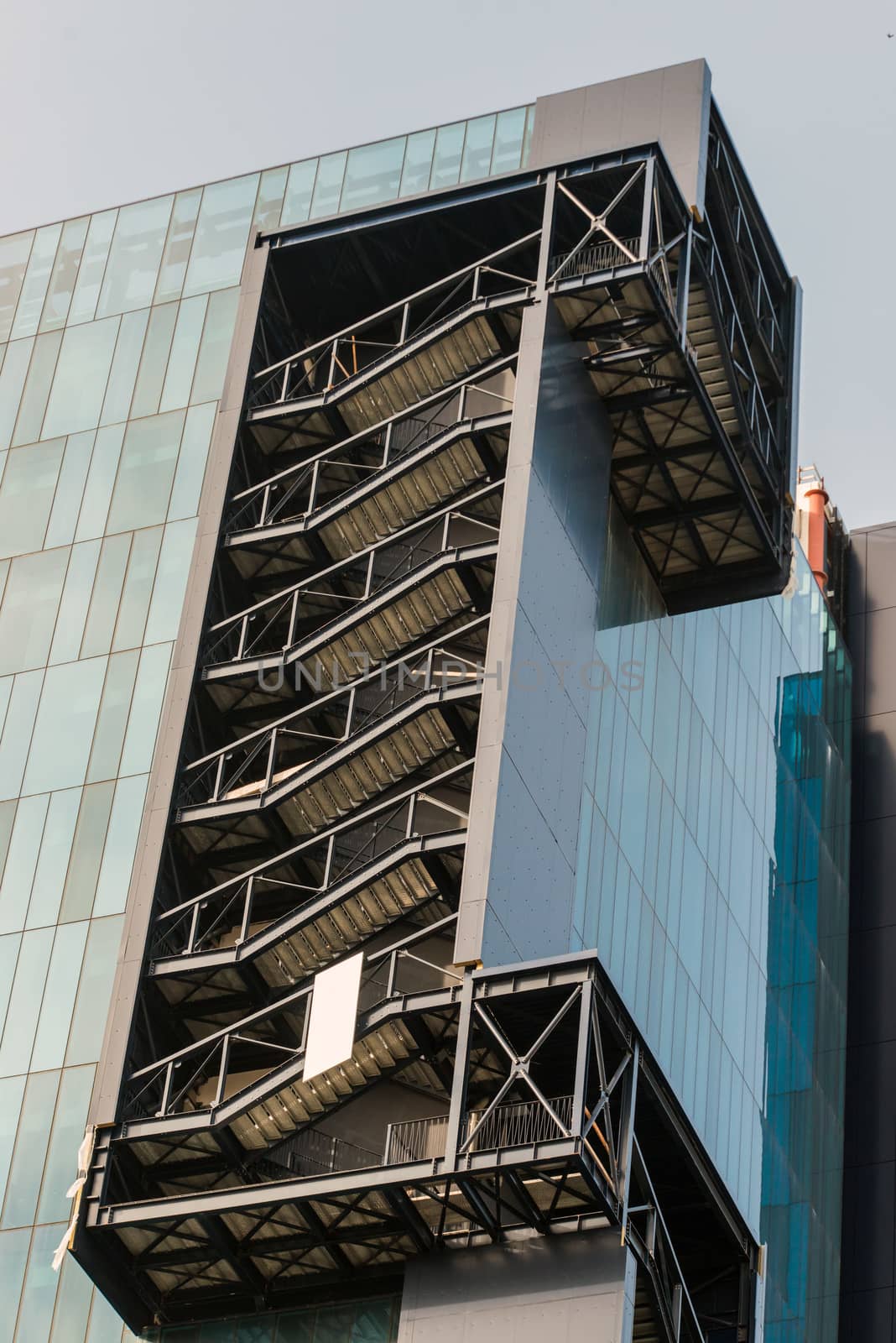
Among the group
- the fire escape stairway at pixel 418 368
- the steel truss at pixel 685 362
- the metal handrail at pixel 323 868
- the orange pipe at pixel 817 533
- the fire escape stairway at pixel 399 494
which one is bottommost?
the metal handrail at pixel 323 868

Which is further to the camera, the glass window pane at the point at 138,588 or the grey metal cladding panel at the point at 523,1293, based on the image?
the glass window pane at the point at 138,588

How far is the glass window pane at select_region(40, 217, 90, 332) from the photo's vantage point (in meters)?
64.6

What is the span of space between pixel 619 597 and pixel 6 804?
17150mm

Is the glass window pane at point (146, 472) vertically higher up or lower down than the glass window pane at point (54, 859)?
higher up

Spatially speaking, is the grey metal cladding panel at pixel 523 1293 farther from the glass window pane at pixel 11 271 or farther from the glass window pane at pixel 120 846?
the glass window pane at pixel 11 271

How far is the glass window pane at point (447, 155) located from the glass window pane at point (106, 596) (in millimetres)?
13350

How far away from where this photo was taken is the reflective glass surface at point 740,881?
188 feet

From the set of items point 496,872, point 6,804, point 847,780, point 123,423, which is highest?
point 847,780

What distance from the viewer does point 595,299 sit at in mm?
57156

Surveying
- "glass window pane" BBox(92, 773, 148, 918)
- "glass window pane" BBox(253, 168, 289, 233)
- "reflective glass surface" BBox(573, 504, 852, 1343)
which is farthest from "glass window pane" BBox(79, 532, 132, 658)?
"reflective glass surface" BBox(573, 504, 852, 1343)

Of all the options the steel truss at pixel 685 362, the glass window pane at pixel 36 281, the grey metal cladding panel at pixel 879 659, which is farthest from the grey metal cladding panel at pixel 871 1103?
the glass window pane at pixel 36 281

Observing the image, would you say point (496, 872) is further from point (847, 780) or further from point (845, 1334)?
point (847, 780)

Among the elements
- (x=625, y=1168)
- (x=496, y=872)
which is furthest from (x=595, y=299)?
(x=625, y=1168)

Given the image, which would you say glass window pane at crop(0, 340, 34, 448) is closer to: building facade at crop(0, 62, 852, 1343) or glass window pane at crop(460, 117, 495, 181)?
building facade at crop(0, 62, 852, 1343)
